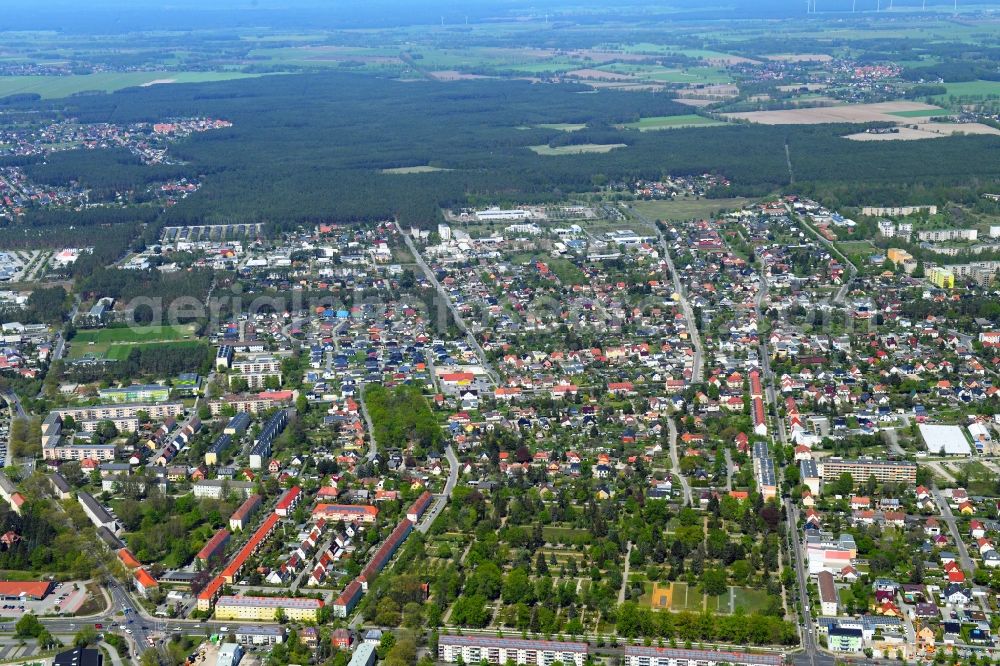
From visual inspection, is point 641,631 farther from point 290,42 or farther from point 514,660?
point 290,42

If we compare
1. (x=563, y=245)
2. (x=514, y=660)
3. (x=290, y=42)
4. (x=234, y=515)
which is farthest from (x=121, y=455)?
(x=290, y=42)

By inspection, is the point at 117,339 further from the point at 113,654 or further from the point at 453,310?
the point at 113,654

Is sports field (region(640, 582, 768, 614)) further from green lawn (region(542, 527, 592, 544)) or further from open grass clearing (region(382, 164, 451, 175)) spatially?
open grass clearing (region(382, 164, 451, 175))

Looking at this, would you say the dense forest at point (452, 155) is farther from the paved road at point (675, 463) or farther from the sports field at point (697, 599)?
the sports field at point (697, 599)

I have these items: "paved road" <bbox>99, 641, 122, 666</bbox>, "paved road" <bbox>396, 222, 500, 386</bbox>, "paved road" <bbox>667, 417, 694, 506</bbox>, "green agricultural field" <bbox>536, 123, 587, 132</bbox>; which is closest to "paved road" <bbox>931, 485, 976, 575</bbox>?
"paved road" <bbox>667, 417, 694, 506</bbox>

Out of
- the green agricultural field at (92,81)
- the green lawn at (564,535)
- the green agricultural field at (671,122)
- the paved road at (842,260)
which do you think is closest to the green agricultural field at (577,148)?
the green agricultural field at (671,122)

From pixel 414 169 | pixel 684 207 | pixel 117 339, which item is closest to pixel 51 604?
pixel 117 339
